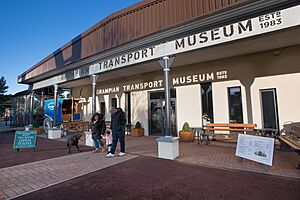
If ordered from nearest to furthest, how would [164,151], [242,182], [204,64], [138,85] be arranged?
[242,182] → [164,151] → [204,64] → [138,85]

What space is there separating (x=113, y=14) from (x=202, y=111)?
18.5 feet

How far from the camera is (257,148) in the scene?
13.5 feet

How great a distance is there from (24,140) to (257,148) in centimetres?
748

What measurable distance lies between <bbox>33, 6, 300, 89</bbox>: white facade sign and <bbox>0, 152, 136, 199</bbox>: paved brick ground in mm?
3301

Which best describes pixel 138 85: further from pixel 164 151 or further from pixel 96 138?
pixel 164 151

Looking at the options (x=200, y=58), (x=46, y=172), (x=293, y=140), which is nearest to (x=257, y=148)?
(x=293, y=140)

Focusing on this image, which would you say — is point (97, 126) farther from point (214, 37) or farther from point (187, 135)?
point (214, 37)

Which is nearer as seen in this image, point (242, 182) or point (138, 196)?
point (138, 196)

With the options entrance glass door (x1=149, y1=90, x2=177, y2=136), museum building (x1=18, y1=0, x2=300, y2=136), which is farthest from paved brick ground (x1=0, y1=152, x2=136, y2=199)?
entrance glass door (x1=149, y1=90, x2=177, y2=136)

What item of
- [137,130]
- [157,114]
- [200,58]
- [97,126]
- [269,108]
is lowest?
[137,130]

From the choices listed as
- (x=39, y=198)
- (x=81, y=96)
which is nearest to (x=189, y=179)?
(x=39, y=198)

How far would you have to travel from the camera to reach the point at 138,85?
10.6 metres

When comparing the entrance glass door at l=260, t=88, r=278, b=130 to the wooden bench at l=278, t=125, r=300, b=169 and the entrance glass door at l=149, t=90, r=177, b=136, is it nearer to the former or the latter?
the wooden bench at l=278, t=125, r=300, b=169

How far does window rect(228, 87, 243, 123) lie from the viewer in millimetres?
7430
